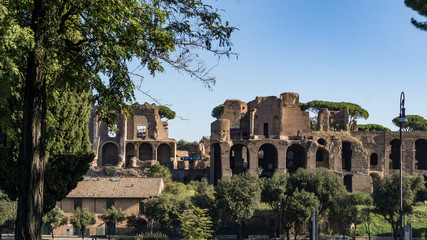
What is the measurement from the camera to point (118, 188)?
4288 cm

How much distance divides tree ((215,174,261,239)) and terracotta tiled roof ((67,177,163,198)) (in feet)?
21.2

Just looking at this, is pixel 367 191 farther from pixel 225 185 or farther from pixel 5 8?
pixel 5 8

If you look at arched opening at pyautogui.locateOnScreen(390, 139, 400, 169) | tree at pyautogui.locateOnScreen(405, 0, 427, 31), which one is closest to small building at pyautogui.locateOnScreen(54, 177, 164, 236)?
tree at pyautogui.locateOnScreen(405, 0, 427, 31)

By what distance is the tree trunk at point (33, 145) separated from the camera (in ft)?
25.6

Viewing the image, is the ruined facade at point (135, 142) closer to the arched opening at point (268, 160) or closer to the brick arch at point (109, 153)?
the brick arch at point (109, 153)

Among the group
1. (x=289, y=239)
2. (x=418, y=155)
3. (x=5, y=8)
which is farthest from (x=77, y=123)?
(x=418, y=155)

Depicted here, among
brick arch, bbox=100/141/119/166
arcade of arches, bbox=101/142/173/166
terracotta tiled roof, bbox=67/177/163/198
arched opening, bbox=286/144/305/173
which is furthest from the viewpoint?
brick arch, bbox=100/141/119/166

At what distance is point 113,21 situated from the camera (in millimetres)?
8062

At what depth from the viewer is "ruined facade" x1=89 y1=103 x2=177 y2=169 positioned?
5812 cm

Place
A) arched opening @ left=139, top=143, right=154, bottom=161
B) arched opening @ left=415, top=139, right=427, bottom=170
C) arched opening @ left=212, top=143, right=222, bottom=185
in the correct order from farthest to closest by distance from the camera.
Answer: arched opening @ left=415, top=139, right=427, bottom=170 → arched opening @ left=139, top=143, right=154, bottom=161 → arched opening @ left=212, top=143, right=222, bottom=185

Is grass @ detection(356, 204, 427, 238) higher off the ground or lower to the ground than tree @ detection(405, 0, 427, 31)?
lower

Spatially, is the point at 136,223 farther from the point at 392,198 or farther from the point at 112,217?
the point at 392,198

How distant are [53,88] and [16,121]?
21.7 ft

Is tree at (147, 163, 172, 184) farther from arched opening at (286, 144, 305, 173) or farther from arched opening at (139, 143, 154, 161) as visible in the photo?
arched opening at (286, 144, 305, 173)
